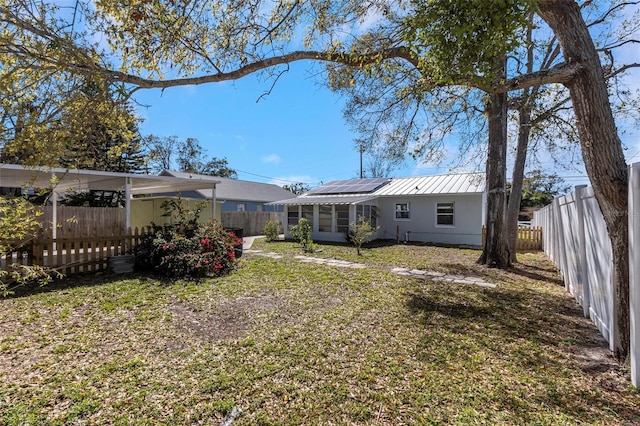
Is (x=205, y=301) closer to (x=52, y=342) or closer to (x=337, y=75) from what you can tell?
(x=52, y=342)

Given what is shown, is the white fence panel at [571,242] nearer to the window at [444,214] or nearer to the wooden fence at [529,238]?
the wooden fence at [529,238]

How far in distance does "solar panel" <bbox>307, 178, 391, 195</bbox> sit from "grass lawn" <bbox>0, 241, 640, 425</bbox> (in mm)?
12463

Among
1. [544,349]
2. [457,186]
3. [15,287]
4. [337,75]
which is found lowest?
[544,349]

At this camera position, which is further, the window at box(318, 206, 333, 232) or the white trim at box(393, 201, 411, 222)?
the window at box(318, 206, 333, 232)

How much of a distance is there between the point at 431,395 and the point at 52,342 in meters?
4.40

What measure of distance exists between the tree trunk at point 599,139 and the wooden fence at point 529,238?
1099 centimetres

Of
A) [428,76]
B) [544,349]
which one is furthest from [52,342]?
[544,349]

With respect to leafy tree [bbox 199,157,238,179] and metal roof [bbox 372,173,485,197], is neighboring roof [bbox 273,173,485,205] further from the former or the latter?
leafy tree [bbox 199,157,238,179]

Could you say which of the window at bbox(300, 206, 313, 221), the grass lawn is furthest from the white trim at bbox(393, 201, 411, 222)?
the grass lawn

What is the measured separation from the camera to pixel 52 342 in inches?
148

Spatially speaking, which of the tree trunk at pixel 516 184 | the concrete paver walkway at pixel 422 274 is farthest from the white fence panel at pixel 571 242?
the tree trunk at pixel 516 184

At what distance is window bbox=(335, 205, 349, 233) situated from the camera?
16.6 meters

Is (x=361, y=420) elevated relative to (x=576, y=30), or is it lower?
lower

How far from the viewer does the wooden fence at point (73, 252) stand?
6512 millimetres
